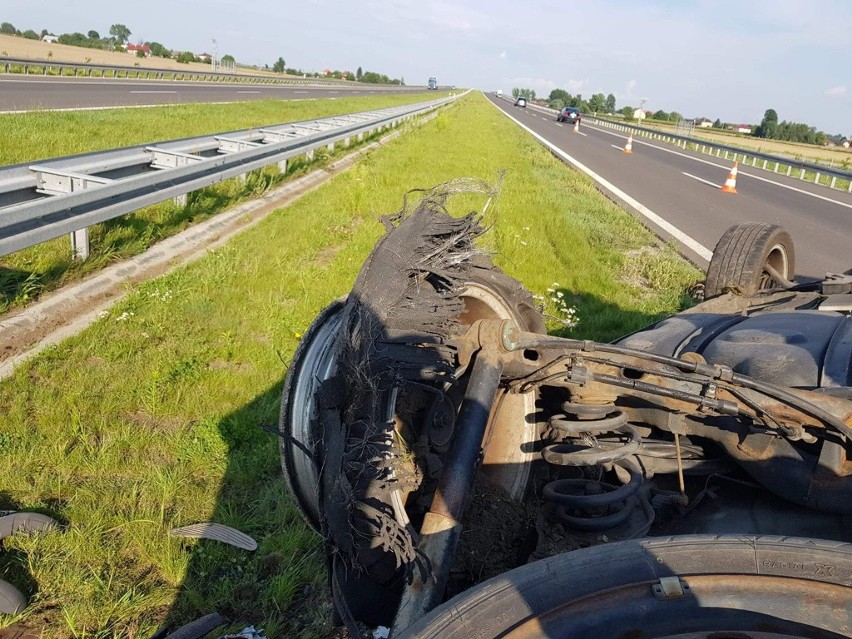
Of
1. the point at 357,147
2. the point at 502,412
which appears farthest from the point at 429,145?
the point at 502,412

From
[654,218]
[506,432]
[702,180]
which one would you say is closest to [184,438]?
[506,432]

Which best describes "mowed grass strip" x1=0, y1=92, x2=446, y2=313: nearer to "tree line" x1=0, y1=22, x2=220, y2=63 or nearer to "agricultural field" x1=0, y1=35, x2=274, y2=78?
"agricultural field" x1=0, y1=35, x2=274, y2=78

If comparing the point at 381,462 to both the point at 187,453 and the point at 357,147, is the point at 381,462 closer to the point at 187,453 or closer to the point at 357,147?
the point at 187,453

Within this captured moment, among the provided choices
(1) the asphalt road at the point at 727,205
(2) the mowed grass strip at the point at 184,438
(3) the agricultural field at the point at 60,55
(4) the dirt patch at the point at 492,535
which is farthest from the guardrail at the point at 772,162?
(3) the agricultural field at the point at 60,55

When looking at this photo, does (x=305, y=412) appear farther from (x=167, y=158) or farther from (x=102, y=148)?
(x=102, y=148)

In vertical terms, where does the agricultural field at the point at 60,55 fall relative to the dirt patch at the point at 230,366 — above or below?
above

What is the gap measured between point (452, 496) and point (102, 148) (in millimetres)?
11102

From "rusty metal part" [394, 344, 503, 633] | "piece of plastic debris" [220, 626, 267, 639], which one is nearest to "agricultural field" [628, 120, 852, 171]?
"rusty metal part" [394, 344, 503, 633]

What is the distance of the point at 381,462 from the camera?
2.00 m

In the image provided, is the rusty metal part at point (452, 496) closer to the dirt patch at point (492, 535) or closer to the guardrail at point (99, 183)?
the dirt patch at point (492, 535)

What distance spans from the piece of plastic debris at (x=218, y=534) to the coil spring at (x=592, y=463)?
4.31ft

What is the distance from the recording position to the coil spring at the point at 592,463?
2436 millimetres

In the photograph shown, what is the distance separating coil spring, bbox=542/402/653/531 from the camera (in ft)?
7.99

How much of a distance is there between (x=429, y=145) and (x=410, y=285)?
18334mm
